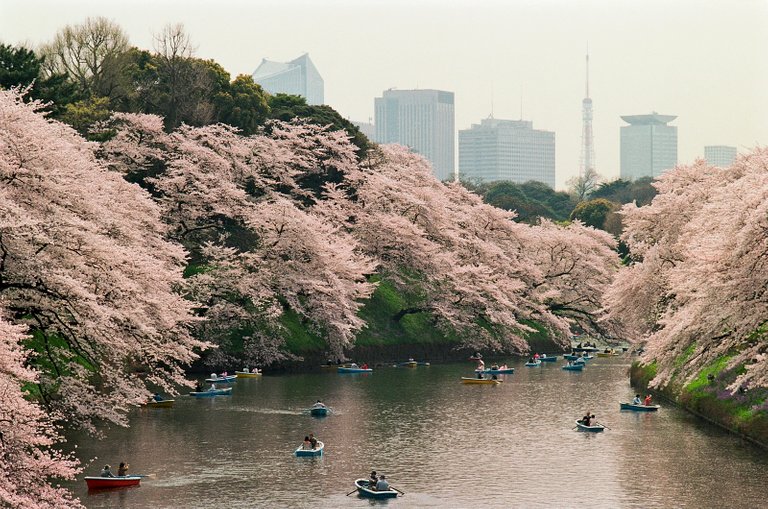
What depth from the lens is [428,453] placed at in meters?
53.3

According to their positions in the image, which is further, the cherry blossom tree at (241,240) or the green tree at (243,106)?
the green tree at (243,106)

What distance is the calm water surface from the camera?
43.7 meters

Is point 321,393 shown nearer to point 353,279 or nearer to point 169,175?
point 353,279

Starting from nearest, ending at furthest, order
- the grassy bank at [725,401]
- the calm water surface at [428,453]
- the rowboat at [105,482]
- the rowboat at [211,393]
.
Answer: the calm water surface at [428,453] < the rowboat at [105,482] < the grassy bank at [725,401] < the rowboat at [211,393]

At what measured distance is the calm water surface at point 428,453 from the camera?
4369 cm

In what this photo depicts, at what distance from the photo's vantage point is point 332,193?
105 meters

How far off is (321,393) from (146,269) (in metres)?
27.8

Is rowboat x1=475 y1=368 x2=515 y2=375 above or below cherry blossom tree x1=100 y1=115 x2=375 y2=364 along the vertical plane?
below

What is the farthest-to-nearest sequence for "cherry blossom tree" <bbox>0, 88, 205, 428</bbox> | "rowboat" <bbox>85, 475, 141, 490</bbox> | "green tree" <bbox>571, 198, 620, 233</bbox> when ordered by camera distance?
"green tree" <bbox>571, 198, 620, 233</bbox> → "rowboat" <bbox>85, 475, 141, 490</bbox> → "cherry blossom tree" <bbox>0, 88, 205, 428</bbox>

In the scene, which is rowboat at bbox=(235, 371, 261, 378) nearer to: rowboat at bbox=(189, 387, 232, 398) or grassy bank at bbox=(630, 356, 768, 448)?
rowboat at bbox=(189, 387, 232, 398)

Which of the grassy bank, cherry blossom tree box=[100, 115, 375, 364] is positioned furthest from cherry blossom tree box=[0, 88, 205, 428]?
cherry blossom tree box=[100, 115, 375, 364]

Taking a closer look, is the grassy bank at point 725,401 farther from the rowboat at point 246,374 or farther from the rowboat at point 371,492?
the rowboat at point 246,374

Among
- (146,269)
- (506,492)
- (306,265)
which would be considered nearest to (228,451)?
(146,269)

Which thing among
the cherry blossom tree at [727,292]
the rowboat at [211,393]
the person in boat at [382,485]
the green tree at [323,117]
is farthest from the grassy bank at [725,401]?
the green tree at [323,117]
